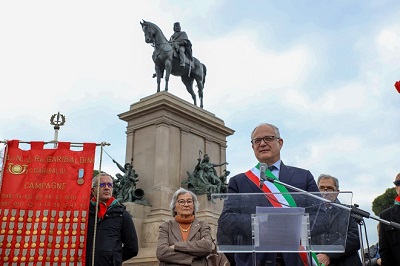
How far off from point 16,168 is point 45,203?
1.83 feet

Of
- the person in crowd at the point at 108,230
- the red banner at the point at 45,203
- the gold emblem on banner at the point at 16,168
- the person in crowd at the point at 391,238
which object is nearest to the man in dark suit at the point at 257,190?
the person in crowd at the point at 391,238

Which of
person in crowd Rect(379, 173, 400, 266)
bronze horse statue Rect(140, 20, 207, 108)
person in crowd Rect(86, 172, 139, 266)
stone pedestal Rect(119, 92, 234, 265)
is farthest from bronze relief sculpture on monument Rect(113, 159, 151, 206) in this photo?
person in crowd Rect(379, 173, 400, 266)

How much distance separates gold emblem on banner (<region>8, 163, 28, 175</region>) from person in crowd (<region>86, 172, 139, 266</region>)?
900 mm

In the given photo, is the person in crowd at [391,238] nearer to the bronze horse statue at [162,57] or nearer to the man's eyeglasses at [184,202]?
the man's eyeglasses at [184,202]

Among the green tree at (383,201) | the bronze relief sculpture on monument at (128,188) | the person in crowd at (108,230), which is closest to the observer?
the person in crowd at (108,230)

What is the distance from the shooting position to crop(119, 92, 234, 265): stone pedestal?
44.4 feet

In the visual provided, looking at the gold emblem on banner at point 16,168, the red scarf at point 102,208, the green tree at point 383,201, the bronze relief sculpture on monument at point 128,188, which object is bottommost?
the red scarf at point 102,208

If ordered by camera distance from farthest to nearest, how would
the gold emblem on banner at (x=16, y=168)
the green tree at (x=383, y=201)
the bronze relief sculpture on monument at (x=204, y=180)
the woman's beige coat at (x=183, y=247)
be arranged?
the green tree at (x=383, y=201)
the bronze relief sculpture on monument at (x=204, y=180)
the gold emblem on banner at (x=16, y=168)
the woman's beige coat at (x=183, y=247)

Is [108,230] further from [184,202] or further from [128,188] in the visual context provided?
[128,188]

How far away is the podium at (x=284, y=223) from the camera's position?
2.68 meters

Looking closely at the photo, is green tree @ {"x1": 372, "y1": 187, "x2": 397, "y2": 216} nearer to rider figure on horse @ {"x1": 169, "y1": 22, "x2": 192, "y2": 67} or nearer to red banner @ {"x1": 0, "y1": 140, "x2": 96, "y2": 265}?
rider figure on horse @ {"x1": 169, "y1": 22, "x2": 192, "y2": 67}

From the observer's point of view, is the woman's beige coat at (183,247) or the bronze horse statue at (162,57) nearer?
the woman's beige coat at (183,247)

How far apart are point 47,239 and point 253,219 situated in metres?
3.36

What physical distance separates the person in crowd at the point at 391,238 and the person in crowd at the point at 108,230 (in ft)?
8.87
